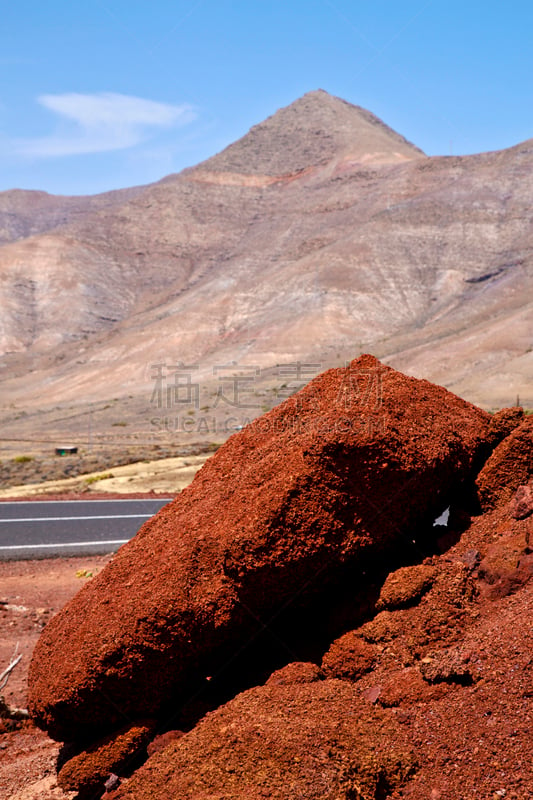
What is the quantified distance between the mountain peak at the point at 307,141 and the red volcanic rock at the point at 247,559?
97756 mm

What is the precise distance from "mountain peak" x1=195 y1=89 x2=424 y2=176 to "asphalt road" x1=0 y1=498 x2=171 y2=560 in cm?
8762

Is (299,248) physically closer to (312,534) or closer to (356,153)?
(356,153)

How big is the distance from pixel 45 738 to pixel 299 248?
74.9 metres

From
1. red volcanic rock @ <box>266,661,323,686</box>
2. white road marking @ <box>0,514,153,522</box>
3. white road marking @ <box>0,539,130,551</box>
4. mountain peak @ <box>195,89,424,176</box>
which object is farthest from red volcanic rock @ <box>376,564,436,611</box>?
mountain peak @ <box>195,89,424,176</box>

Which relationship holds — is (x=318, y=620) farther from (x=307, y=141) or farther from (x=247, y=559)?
(x=307, y=141)

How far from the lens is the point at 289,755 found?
3.46 metres

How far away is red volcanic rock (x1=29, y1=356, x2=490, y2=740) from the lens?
4.51m

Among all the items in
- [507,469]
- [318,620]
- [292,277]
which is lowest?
[318,620]

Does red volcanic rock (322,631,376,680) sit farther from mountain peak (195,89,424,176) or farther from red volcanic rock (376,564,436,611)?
mountain peak (195,89,424,176)

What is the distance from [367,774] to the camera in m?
3.41

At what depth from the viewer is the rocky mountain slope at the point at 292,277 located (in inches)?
2276

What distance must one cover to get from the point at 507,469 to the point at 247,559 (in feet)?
6.91

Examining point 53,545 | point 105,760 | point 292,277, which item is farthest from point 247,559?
point 292,277

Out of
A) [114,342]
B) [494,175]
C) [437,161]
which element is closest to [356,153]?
[437,161]
